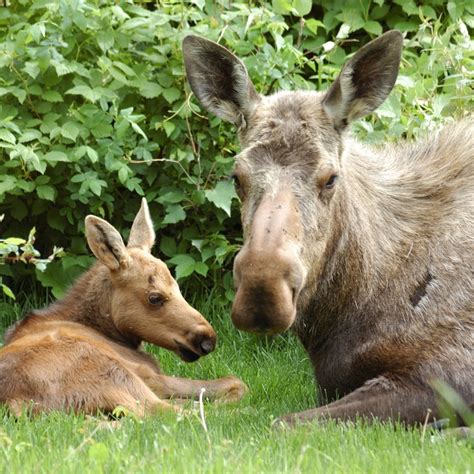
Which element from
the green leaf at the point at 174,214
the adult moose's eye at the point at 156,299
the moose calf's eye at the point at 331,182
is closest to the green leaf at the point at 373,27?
the green leaf at the point at 174,214

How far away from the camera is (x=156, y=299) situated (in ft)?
25.1

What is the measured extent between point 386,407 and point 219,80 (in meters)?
2.08

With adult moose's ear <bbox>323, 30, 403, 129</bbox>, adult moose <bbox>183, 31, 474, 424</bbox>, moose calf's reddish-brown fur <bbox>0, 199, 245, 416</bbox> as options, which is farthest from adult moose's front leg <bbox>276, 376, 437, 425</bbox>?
adult moose's ear <bbox>323, 30, 403, 129</bbox>

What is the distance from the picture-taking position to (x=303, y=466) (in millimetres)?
4977

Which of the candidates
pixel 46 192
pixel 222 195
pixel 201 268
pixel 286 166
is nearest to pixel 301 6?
pixel 222 195

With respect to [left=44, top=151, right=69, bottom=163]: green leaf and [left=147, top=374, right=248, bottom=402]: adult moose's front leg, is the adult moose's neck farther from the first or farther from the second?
[left=44, top=151, right=69, bottom=163]: green leaf

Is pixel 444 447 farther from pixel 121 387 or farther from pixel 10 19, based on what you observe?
pixel 10 19

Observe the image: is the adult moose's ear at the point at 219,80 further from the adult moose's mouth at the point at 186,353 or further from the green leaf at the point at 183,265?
the green leaf at the point at 183,265

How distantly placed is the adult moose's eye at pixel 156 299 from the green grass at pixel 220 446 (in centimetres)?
88

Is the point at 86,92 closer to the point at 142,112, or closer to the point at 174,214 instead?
the point at 142,112

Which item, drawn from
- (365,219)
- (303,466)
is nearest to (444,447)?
(303,466)

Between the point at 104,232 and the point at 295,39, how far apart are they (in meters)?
3.43

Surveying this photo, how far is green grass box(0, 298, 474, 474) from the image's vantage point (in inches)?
192

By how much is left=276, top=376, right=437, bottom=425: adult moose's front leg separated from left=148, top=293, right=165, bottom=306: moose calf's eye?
169 centimetres
